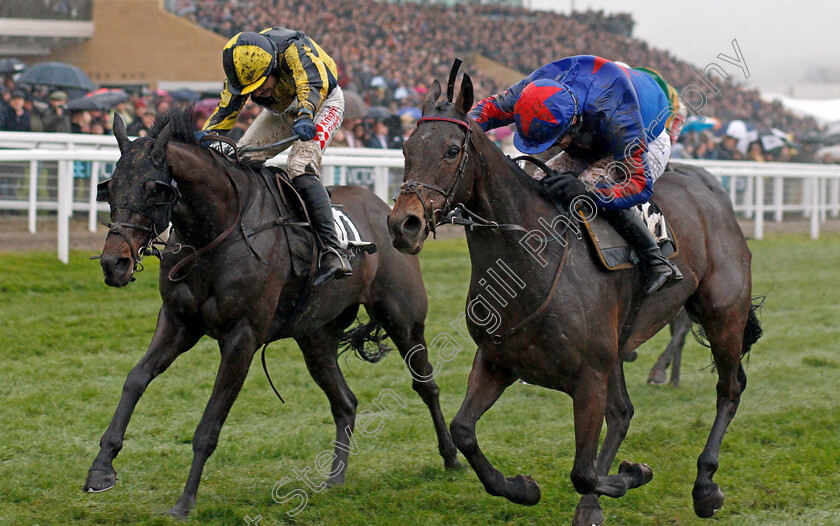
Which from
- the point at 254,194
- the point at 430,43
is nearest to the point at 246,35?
the point at 254,194

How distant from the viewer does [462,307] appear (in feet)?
29.6

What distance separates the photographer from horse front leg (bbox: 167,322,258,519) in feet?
13.7

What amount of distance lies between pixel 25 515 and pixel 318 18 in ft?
77.4

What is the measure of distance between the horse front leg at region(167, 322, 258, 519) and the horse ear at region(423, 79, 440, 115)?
1.47 metres

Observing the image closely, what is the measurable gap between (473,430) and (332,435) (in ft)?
5.87

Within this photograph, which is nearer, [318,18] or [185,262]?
[185,262]

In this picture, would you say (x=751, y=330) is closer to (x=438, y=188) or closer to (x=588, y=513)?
(x=588, y=513)

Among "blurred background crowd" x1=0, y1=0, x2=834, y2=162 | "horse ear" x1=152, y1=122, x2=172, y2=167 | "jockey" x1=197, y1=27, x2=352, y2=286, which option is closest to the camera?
"horse ear" x1=152, y1=122, x2=172, y2=167

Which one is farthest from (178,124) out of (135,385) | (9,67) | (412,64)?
(412,64)

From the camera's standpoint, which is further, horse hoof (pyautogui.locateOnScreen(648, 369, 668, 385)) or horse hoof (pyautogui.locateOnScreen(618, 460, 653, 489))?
horse hoof (pyautogui.locateOnScreen(648, 369, 668, 385))

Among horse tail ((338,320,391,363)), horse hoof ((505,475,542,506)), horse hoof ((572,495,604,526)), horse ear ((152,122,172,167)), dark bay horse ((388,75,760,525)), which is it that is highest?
horse ear ((152,122,172,167))

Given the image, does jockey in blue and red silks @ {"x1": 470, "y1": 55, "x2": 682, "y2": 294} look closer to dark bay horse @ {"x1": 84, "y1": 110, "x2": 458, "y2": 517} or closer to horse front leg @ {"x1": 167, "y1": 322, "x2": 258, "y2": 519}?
dark bay horse @ {"x1": 84, "y1": 110, "x2": 458, "y2": 517}

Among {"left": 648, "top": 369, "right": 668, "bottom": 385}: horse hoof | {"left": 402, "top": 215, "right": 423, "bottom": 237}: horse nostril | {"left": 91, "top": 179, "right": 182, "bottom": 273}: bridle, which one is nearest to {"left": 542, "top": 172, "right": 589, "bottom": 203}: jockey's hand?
{"left": 402, "top": 215, "right": 423, "bottom": 237}: horse nostril

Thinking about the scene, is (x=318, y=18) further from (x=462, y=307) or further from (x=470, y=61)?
(x=462, y=307)
